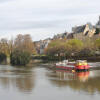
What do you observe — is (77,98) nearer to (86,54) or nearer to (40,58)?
(86,54)

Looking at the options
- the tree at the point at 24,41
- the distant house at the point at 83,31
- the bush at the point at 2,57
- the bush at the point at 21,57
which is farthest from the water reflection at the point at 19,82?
the distant house at the point at 83,31

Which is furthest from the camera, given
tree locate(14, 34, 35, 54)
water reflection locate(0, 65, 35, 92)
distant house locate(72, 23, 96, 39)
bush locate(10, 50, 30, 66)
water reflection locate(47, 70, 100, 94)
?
distant house locate(72, 23, 96, 39)


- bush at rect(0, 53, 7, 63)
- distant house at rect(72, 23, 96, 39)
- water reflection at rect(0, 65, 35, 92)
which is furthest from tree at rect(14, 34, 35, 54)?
water reflection at rect(0, 65, 35, 92)

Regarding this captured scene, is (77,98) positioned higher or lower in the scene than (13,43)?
lower

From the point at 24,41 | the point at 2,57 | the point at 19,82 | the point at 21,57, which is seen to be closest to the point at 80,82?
the point at 19,82

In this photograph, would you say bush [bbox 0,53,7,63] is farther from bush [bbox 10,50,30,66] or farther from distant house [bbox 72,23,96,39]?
distant house [bbox 72,23,96,39]

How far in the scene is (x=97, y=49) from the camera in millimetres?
81812

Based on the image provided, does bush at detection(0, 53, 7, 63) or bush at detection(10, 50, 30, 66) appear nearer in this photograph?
bush at detection(10, 50, 30, 66)

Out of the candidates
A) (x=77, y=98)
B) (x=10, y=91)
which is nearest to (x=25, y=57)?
(x=10, y=91)

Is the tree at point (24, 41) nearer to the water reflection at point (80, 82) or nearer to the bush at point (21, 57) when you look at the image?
the bush at point (21, 57)

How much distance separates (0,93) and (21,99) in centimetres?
400

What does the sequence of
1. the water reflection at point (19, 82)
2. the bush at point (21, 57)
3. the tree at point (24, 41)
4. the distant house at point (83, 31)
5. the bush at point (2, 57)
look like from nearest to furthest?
the water reflection at point (19, 82)
the bush at point (21, 57)
the bush at point (2, 57)
the tree at point (24, 41)
the distant house at point (83, 31)

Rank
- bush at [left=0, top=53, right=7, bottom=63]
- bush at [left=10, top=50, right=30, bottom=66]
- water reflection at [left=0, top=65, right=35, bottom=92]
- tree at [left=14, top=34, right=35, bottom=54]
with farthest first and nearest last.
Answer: tree at [left=14, top=34, right=35, bottom=54] → bush at [left=0, top=53, right=7, bottom=63] → bush at [left=10, top=50, right=30, bottom=66] → water reflection at [left=0, top=65, right=35, bottom=92]

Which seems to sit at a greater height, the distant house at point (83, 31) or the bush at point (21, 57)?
the distant house at point (83, 31)
